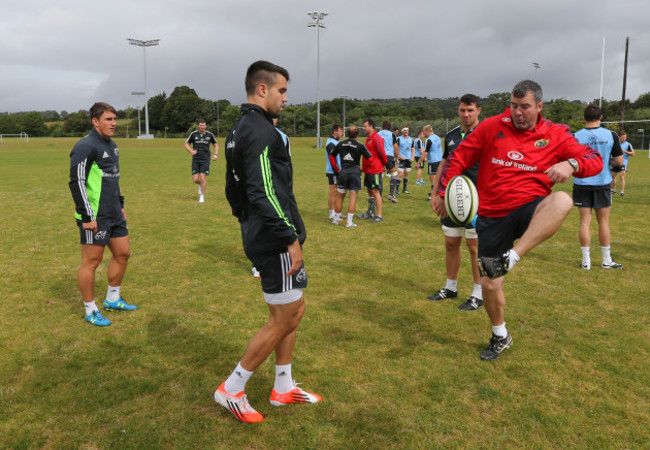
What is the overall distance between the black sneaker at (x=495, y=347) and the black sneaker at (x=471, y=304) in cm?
112

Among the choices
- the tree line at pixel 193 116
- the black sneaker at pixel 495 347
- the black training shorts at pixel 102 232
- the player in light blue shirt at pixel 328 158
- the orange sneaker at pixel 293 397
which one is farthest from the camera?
the tree line at pixel 193 116

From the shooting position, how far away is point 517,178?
411cm

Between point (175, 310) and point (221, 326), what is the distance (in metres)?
0.83

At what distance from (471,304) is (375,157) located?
6164mm

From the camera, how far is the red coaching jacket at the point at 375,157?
35.9 feet

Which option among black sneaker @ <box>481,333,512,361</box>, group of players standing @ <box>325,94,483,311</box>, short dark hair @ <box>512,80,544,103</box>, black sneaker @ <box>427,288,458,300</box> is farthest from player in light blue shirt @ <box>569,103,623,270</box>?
black sneaker @ <box>481,333,512,361</box>

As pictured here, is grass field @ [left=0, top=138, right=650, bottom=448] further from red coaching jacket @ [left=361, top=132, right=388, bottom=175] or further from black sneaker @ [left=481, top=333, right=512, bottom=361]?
red coaching jacket @ [left=361, top=132, right=388, bottom=175]

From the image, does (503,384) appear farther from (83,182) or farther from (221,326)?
(83,182)

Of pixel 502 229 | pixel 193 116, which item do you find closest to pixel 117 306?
pixel 502 229

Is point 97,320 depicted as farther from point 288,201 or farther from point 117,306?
point 288,201

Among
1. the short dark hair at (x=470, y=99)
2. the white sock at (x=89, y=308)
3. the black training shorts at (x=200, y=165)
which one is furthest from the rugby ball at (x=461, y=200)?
the black training shorts at (x=200, y=165)

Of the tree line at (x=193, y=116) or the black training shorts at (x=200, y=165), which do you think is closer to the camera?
the black training shorts at (x=200, y=165)

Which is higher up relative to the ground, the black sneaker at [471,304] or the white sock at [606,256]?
the white sock at [606,256]

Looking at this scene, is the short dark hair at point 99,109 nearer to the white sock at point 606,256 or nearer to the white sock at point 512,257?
the white sock at point 512,257
